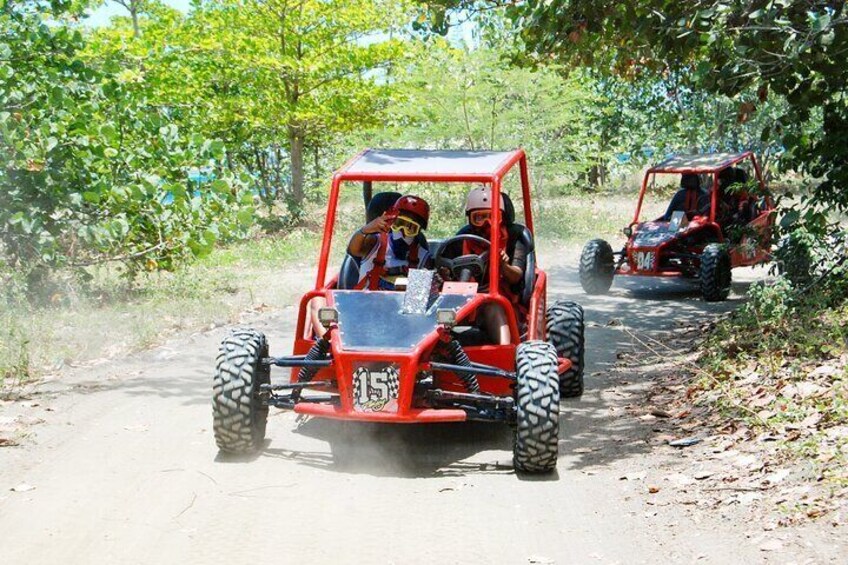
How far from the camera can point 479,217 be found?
789cm

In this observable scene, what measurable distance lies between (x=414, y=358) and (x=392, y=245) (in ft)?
5.68

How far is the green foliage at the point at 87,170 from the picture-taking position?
10922 millimetres

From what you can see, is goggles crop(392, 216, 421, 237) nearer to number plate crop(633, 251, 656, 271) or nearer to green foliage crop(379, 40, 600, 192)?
number plate crop(633, 251, 656, 271)

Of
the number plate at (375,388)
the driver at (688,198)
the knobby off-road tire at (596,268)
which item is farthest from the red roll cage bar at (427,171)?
the driver at (688,198)

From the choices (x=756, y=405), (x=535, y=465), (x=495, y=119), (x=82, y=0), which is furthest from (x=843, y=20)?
(x=495, y=119)

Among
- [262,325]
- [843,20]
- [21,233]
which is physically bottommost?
[262,325]

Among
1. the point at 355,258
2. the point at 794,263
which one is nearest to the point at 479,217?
the point at 355,258

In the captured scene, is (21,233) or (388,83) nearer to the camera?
(21,233)

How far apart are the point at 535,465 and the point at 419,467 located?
2.35 ft

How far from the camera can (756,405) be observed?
7062mm

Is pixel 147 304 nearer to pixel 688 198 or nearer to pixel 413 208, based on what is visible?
pixel 413 208

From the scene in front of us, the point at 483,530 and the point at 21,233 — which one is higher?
the point at 21,233

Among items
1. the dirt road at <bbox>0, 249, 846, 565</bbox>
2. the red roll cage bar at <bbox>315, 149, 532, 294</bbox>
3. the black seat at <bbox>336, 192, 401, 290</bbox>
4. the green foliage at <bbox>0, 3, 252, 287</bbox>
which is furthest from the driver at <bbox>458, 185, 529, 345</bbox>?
the green foliage at <bbox>0, 3, 252, 287</bbox>

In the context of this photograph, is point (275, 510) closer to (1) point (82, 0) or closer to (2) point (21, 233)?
(2) point (21, 233)
